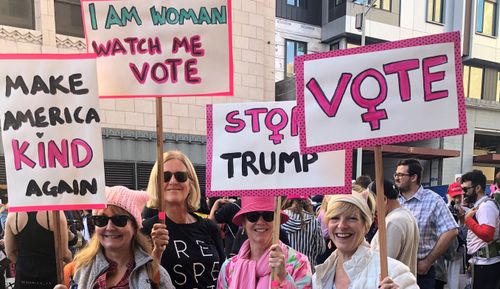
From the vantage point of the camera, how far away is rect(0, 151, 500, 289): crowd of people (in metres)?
2.10

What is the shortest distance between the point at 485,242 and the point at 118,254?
149 inches

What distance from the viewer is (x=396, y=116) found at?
1.95m

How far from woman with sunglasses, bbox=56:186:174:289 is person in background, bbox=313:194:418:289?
0.87 metres

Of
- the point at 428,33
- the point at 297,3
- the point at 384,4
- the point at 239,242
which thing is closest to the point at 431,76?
the point at 239,242

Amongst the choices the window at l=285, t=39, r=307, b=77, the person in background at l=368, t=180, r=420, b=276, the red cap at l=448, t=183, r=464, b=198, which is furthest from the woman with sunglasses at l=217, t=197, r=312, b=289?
the window at l=285, t=39, r=307, b=77

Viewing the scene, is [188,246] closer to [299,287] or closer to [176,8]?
[299,287]

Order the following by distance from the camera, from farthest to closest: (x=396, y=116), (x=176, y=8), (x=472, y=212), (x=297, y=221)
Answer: (x=472, y=212) → (x=297, y=221) → (x=176, y=8) → (x=396, y=116)

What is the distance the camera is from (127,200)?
2193 mm

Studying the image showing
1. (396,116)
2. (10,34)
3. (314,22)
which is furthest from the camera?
(314,22)

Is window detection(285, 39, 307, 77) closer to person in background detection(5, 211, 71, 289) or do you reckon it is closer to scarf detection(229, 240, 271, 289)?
person in background detection(5, 211, 71, 289)

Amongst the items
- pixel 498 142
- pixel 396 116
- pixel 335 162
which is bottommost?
pixel 498 142

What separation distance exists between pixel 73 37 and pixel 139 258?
10366mm

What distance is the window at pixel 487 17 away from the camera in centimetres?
1922

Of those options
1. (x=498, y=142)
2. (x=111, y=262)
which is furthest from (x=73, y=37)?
(x=498, y=142)
